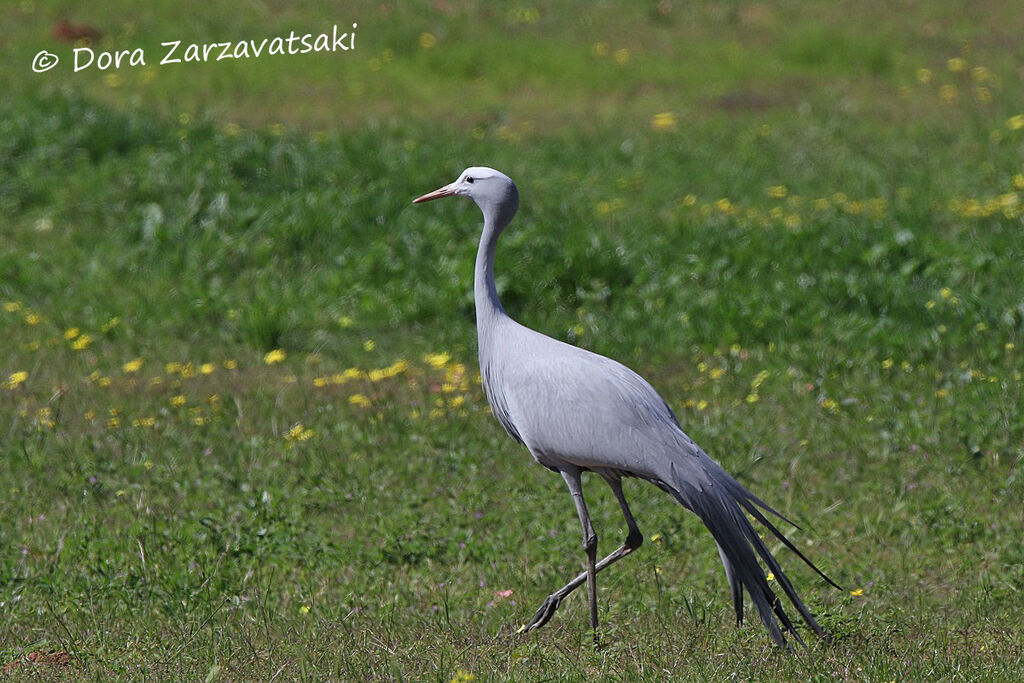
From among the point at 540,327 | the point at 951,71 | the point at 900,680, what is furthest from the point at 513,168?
the point at 900,680

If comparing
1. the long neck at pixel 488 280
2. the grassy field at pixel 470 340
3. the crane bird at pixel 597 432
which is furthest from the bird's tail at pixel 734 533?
the long neck at pixel 488 280

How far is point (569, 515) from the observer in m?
6.14

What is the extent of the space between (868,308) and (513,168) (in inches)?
182

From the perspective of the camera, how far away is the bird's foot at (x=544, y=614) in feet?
15.8

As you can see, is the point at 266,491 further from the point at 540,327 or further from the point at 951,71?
the point at 951,71

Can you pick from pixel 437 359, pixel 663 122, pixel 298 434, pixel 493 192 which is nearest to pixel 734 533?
pixel 493 192

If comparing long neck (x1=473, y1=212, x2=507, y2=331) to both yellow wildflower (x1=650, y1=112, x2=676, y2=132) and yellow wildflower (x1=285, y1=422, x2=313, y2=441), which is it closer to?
yellow wildflower (x1=285, y1=422, x2=313, y2=441)

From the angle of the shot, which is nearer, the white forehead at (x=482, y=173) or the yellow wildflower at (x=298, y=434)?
the white forehead at (x=482, y=173)

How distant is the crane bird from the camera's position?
14.4ft

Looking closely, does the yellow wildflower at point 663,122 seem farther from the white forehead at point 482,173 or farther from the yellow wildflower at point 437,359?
the white forehead at point 482,173

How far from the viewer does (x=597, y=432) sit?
15.0 feet

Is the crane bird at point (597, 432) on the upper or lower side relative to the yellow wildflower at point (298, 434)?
upper

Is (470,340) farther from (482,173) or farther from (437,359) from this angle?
(482,173)

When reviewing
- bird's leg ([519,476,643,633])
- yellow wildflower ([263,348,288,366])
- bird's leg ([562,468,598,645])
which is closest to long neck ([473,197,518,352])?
bird's leg ([562,468,598,645])
